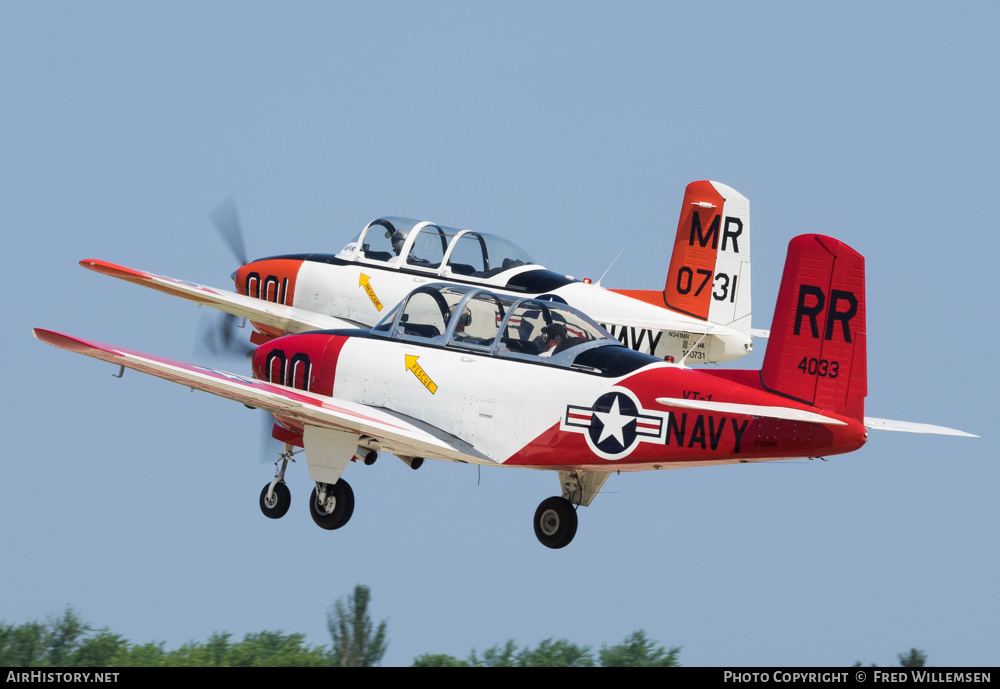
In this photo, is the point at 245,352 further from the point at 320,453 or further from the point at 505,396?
the point at 505,396

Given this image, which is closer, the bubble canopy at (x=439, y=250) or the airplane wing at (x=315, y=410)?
the airplane wing at (x=315, y=410)

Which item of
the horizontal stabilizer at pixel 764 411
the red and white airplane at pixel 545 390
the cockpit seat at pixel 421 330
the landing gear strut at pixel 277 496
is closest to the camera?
the horizontal stabilizer at pixel 764 411

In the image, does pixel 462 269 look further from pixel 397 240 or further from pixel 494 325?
pixel 494 325

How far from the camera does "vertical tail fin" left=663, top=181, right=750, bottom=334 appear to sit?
24109 millimetres

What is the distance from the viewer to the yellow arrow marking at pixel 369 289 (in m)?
23.5

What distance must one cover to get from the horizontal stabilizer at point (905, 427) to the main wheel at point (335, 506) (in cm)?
579

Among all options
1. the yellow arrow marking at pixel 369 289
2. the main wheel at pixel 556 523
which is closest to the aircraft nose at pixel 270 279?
the yellow arrow marking at pixel 369 289

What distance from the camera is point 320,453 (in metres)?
17.7

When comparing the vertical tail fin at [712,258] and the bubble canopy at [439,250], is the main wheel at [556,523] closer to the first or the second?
the bubble canopy at [439,250]

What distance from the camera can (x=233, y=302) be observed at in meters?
24.0

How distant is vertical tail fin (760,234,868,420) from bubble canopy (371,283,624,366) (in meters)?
1.77

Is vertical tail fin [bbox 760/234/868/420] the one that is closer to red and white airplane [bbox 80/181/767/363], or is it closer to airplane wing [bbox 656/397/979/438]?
airplane wing [bbox 656/397/979/438]

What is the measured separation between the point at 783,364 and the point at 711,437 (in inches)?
40.8

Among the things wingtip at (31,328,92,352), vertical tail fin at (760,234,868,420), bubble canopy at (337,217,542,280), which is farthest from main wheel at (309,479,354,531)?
bubble canopy at (337,217,542,280)
